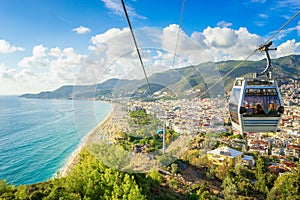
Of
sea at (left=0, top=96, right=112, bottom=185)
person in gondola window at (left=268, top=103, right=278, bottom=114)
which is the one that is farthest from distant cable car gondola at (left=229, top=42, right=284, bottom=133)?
sea at (left=0, top=96, right=112, bottom=185)

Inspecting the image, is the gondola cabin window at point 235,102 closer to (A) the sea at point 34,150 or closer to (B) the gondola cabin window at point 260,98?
(B) the gondola cabin window at point 260,98

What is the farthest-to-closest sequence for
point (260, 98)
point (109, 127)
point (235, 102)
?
point (109, 127), point (235, 102), point (260, 98)

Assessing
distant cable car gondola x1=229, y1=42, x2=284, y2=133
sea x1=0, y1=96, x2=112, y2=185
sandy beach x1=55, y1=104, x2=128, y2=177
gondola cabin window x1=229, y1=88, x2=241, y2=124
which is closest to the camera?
distant cable car gondola x1=229, y1=42, x2=284, y2=133

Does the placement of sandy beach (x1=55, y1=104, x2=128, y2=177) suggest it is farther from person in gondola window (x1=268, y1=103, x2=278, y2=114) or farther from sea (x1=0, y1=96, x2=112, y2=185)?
sea (x1=0, y1=96, x2=112, y2=185)

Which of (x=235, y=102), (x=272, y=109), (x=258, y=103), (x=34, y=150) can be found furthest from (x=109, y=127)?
(x=34, y=150)

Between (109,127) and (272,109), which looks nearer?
(272,109)

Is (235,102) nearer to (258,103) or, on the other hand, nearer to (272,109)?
(258,103)

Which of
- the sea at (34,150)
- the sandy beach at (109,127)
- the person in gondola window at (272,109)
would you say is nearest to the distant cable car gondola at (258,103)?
the person in gondola window at (272,109)

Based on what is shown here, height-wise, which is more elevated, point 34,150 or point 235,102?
point 235,102
